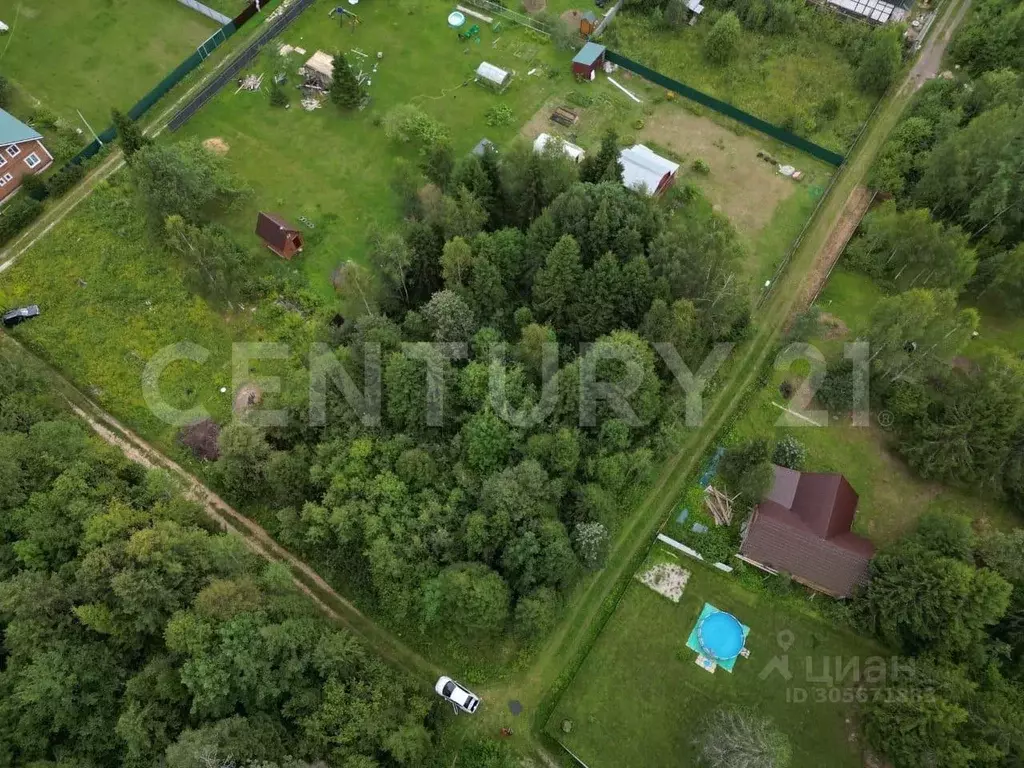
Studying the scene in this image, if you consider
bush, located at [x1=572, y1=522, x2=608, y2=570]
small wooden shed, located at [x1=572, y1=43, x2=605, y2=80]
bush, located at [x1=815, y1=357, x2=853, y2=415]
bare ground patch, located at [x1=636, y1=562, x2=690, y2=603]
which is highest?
small wooden shed, located at [x1=572, y1=43, x2=605, y2=80]

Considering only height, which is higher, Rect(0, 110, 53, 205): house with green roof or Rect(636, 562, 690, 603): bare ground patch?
Rect(0, 110, 53, 205): house with green roof

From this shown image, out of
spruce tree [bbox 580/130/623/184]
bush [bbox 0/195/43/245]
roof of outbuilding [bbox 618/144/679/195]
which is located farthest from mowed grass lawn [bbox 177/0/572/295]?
bush [bbox 0/195/43/245]

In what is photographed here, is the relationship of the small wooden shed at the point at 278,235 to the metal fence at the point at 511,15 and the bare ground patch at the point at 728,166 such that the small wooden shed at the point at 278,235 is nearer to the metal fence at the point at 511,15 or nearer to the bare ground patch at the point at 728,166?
the bare ground patch at the point at 728,166

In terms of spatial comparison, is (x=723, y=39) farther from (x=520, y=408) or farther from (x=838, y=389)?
(x=520, y=408)

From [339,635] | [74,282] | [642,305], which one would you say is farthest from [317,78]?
[339,635]

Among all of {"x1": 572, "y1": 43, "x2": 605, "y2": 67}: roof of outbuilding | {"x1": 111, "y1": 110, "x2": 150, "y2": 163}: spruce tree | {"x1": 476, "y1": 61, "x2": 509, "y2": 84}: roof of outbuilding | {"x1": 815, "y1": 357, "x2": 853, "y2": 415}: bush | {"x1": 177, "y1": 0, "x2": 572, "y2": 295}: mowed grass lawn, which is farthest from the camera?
{"x1": 572, "y1": 43, "x2": 605, "y2": 67}: roof of outbuilding

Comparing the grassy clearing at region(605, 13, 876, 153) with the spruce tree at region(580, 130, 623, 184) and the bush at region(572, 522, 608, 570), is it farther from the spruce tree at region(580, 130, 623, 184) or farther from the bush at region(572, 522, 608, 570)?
the bush at region(572, 522, 608, 570)
